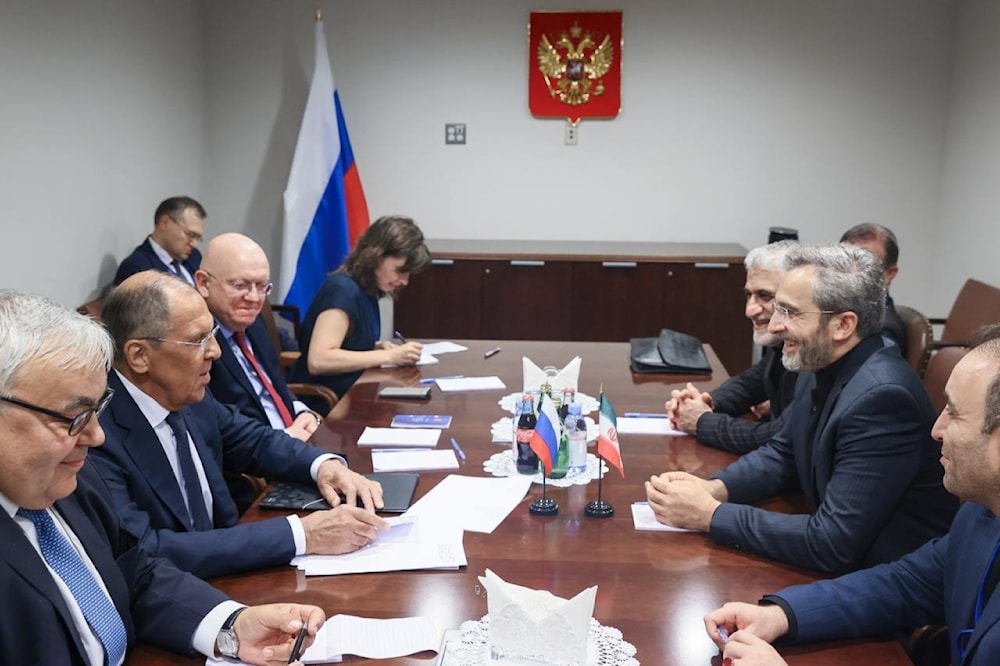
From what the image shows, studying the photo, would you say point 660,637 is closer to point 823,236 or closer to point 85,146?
point 85,146

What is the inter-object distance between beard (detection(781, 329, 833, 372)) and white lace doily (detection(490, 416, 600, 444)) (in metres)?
0.72

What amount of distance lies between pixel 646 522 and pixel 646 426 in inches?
32.9

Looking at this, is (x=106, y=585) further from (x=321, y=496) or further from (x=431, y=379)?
(x=431, y=379)

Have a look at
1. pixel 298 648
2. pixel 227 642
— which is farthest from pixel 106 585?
pixel 298 648

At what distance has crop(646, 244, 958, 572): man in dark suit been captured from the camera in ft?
6.80

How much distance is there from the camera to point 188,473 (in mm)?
2293

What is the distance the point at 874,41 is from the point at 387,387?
4556 mm

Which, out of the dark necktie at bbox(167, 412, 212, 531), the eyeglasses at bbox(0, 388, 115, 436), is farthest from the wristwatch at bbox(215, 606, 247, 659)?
the dark necktie at bbox(167, 412, 212, 531)

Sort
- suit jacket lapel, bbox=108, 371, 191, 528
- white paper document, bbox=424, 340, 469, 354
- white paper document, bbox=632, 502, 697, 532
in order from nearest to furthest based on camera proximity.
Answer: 1. suit jacket lapel, bbox=108, 371, 191, 528
2. white paper document, bbox=632, 502, 697, 532
3. white paper document, bbox=424, 340, 469, 354

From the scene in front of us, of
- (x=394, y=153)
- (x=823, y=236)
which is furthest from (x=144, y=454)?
(x=823, y=236)

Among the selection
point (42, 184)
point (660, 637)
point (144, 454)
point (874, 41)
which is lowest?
point (660, 637)

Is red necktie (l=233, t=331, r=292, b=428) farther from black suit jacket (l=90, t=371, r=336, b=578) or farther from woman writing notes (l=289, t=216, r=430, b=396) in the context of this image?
black suit jacket (l=90, t=371, r=336, b=578)

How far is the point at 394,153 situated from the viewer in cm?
661

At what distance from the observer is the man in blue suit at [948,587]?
1.58 m
